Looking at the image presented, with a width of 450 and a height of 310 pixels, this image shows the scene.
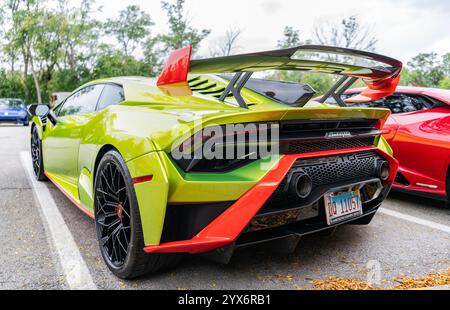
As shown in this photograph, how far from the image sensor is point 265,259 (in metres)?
2.61

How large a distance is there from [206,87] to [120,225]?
1320 millimetres

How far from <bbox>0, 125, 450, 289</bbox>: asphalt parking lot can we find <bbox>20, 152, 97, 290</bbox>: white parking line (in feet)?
0.10

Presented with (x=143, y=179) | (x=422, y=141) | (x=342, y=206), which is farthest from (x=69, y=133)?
(x=422, y=141)

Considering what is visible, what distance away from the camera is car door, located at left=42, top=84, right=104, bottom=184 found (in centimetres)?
323

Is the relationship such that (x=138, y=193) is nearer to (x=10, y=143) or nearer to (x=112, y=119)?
(x=112, y=119)

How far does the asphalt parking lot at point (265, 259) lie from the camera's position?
2.29 m

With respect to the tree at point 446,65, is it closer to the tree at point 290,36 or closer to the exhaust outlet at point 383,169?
the tree at point 290,36

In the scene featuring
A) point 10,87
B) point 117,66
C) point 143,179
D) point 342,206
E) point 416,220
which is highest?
point 117,66

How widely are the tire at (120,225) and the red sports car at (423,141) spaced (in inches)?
101

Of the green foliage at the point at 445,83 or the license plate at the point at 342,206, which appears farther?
the green foliage at the point at 445,83

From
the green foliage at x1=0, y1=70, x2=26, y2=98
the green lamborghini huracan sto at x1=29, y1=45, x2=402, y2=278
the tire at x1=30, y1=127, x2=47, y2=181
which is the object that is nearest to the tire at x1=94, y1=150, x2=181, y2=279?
the green lamborghini huracan sto at x1=29, y1=45, x2=402, y2=278

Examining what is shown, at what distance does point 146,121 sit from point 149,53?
3190cm

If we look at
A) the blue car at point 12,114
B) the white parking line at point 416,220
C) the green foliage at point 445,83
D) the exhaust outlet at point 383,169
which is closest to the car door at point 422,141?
the white parking line at point 416,220

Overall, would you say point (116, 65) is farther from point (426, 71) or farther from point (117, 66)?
point (426, 71)
